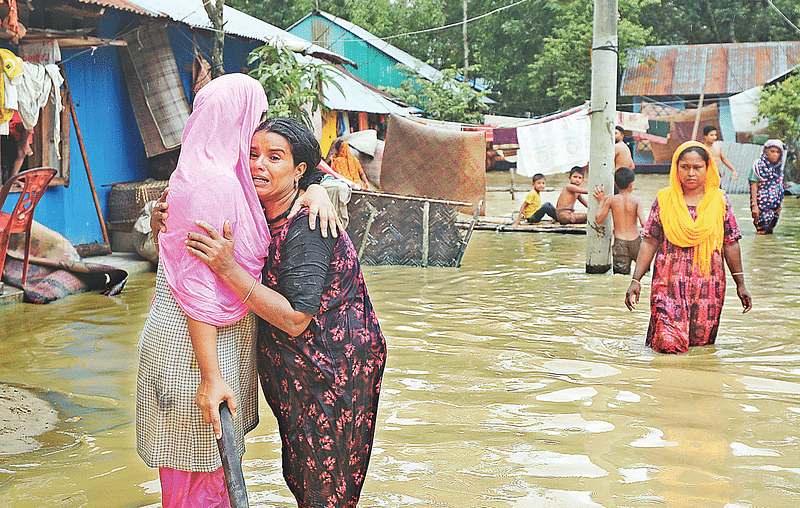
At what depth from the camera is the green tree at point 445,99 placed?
23750mm

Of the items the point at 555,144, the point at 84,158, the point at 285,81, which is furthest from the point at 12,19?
the point at 555,144

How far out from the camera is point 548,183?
88.9 feet

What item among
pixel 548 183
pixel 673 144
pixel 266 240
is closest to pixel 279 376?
pixel 266 240

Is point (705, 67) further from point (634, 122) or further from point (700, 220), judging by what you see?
point (700, 220)

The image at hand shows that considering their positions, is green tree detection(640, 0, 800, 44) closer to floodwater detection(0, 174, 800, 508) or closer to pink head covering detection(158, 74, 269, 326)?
floodwater detection(0, 174, 800, 508)

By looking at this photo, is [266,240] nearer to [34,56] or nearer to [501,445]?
[501,445]

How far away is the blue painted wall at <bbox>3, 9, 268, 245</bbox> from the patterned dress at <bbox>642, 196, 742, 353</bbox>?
21.1 ft

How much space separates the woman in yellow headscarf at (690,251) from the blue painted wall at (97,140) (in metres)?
6.38

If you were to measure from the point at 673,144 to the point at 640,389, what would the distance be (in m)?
24.7

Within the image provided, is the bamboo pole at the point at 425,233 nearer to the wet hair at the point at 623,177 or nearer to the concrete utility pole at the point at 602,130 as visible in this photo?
the concrete utility pole at the point at 602,130

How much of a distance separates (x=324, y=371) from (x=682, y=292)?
361 centimetres

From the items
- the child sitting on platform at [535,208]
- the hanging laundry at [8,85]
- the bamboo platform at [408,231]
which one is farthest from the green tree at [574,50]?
the hanging laundry at [8,85]

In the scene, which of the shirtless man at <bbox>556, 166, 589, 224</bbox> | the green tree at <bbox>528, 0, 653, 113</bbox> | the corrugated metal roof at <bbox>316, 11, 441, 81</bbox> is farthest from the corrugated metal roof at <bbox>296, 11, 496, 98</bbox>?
the shirtless man at <bbox>556, 166, 589, 224</bbox>

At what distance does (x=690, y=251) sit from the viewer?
5238 mm
